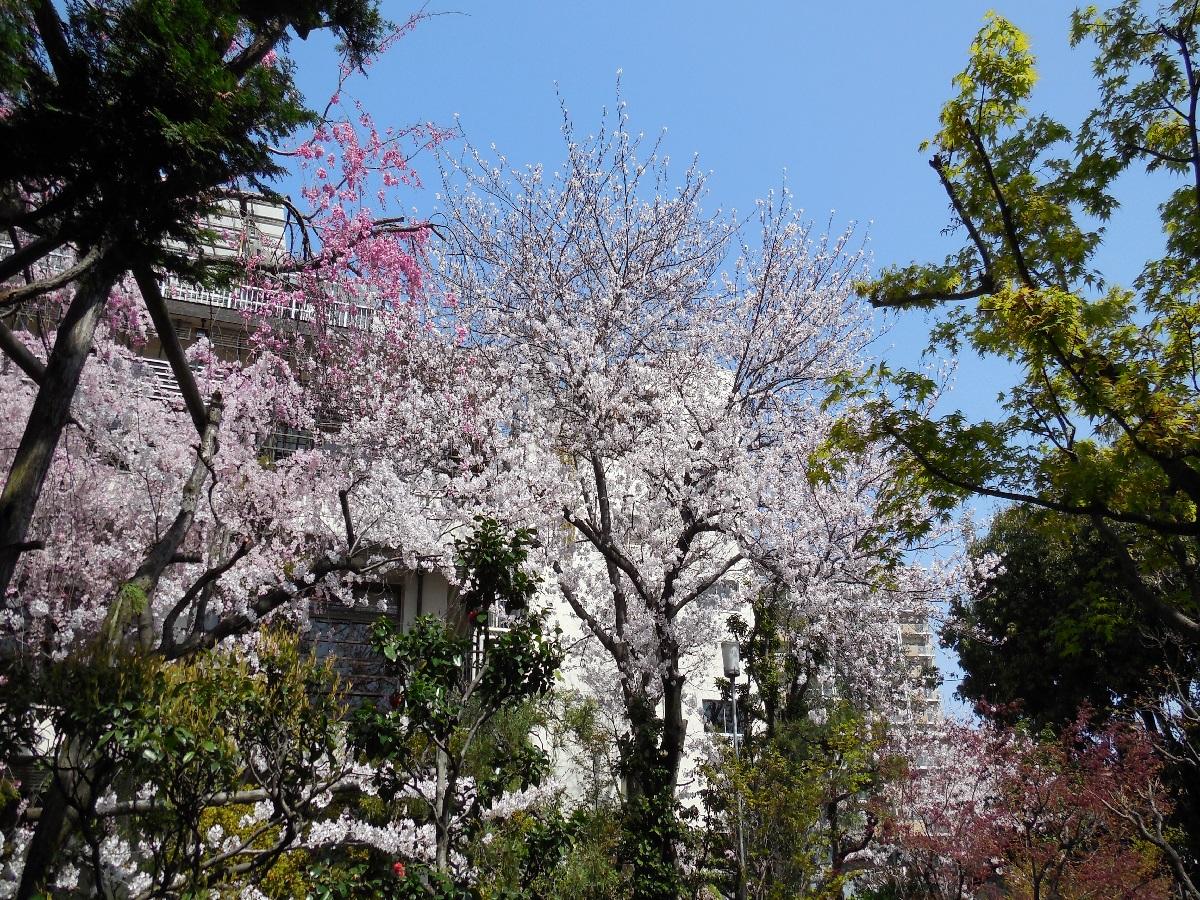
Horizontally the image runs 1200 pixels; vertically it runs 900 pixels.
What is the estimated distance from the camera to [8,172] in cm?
473

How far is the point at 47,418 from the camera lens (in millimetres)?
5801

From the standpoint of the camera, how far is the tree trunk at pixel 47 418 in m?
5.47

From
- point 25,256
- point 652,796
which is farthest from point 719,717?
point 25,256

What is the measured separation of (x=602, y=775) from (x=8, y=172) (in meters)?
12.0

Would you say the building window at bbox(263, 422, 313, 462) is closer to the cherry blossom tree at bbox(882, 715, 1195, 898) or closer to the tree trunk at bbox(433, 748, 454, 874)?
the tree trunk at bbox(433, 748, 454, 874)

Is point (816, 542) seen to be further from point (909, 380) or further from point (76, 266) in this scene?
point (76, 266)

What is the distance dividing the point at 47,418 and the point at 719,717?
14700 mm

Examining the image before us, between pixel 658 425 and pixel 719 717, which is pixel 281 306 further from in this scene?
pixel 719 717

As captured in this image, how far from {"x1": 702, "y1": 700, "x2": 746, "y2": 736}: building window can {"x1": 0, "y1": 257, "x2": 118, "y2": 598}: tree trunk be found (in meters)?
12.3

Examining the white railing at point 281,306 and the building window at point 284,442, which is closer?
the white railing at point 281,306

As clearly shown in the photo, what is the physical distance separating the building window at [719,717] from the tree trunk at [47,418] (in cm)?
1227

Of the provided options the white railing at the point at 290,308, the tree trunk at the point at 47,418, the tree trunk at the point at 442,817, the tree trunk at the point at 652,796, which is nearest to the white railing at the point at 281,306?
→ the white railing at the point at 290,308

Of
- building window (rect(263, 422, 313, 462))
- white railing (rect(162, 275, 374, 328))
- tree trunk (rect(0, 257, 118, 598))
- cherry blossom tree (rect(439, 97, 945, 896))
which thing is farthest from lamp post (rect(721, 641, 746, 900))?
tree trunk (rect(0, 257, 118, 598))

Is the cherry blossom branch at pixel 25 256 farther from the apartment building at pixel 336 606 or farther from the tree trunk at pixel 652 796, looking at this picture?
the tree trunk at pixel 652 796
